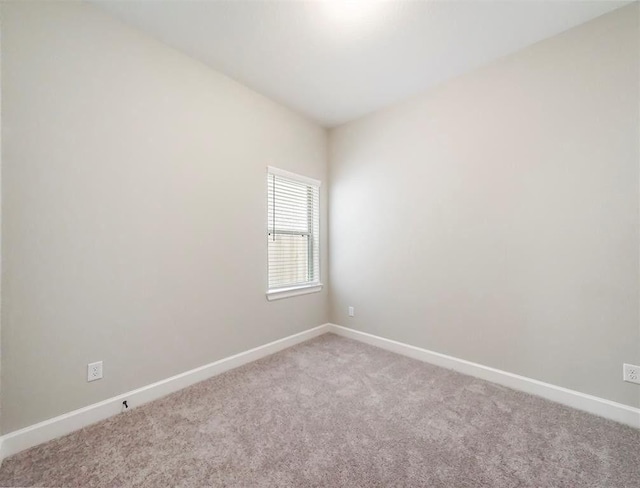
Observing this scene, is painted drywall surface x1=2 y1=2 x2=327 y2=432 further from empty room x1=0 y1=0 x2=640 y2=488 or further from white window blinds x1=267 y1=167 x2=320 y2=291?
white window blinds x1=267 y1=167 x2=320 y2=291

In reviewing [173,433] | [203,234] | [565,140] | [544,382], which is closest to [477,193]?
[565,140]

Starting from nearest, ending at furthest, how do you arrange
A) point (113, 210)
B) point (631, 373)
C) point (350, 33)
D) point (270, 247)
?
point (631, 373) < point (113, 210) < point (350, 33) < point (270, 247)

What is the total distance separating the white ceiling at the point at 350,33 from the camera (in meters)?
1.75

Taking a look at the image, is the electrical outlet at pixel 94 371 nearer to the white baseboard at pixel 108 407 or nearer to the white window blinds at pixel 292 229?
the white baseboard at pixel 108 407

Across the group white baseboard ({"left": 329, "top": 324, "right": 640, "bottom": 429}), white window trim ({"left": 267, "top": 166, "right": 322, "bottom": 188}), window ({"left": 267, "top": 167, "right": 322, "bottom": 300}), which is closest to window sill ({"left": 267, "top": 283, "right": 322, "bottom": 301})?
window ({"left": 267, "top": 167, "right": 322, "bottom": 300})

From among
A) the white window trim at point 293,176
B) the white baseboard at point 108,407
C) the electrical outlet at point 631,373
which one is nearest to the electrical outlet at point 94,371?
the white baseboard at point 108,407

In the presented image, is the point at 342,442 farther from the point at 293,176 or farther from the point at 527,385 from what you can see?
the point at 293,176

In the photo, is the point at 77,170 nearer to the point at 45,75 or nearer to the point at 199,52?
the point at 45,75

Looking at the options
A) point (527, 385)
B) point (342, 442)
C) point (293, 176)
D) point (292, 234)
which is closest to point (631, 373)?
point (527, 385)

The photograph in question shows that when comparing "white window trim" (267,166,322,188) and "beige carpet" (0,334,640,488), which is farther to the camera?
"white window trim" (267,166,322,188)

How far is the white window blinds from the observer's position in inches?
114

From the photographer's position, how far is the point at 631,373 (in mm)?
1700

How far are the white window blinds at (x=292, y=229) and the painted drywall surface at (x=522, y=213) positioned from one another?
724 mm

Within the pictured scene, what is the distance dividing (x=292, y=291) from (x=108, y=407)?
178cm
